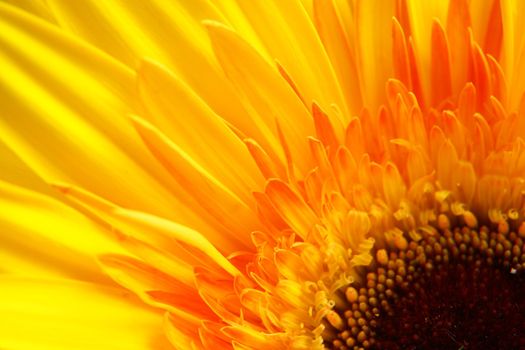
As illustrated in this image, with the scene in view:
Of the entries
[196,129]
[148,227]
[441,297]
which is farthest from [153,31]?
[441,297]

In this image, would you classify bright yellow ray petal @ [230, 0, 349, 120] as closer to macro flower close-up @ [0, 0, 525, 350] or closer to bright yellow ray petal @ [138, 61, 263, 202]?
macro flower close-up @ [0, 0, 525, 350]

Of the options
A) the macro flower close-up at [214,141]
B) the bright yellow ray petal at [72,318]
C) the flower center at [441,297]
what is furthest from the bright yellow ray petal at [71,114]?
the flower center at [441,297]

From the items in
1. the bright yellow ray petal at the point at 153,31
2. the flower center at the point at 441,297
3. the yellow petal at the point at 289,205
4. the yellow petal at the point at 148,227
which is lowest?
the flower center at the point at 441,297

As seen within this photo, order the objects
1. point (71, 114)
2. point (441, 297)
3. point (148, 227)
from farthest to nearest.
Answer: point (441, 297), point (71, 114), point (148, 227)

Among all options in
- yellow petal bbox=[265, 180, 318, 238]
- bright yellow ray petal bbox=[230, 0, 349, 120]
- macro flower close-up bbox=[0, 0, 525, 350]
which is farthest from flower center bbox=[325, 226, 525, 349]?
bright yellow ray petal bbox=[230, 0, 349, 120]

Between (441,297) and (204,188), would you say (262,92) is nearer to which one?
(204,188)

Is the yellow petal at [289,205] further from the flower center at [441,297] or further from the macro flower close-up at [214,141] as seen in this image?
the flower center at [441,297]

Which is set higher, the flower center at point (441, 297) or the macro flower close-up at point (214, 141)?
the macro flower close-up at point (214, 141)
